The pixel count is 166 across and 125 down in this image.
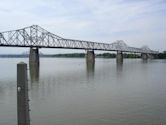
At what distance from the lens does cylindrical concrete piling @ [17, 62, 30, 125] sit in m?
6.29

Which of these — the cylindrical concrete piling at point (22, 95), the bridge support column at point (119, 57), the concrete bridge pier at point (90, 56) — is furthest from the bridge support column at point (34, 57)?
the cylindrical concrete piling at point (22, 95)

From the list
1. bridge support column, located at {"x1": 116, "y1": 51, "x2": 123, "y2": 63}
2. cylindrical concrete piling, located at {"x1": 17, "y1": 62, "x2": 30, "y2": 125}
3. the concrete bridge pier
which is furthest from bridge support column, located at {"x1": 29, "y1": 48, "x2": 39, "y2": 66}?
cylindrical concrete piling, located at {"x1": 17, "y1": 62, "x2": 30, "y2": 125}

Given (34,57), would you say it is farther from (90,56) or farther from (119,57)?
(119,57)

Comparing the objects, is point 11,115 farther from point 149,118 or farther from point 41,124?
point 149,118

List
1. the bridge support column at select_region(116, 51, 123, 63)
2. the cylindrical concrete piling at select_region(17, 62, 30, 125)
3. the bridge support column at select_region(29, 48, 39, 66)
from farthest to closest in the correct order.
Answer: the bridge support column at select_region(116, 51, 123, 63), the bridge support column at select_region(29, 48, 39, 66), the cylindrical concrete piling at select_region(17, 62, 30, 125)

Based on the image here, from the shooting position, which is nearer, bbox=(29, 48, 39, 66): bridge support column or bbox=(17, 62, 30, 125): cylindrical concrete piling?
bbox=(17, 62, 30, 125): cylindrical concrete piling

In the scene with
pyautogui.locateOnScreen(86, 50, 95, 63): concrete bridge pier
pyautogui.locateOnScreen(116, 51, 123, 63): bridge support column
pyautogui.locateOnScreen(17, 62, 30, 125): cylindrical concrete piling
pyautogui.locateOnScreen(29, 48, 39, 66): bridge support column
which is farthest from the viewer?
pyautogui.locateOnScreen(116, 51, 123, 63): bridge support column

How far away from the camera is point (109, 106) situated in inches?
838

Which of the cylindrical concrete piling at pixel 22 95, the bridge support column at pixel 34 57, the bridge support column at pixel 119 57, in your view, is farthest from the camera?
the bridge support column at pixel 119 57

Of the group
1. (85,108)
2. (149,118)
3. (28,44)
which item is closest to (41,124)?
(85,108)

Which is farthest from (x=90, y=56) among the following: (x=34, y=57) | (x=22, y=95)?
(x=22, y=95)

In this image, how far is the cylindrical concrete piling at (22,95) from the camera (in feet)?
20.6

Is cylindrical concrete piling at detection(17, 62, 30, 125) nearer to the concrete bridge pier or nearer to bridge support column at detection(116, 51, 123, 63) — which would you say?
the concrete bridge pier

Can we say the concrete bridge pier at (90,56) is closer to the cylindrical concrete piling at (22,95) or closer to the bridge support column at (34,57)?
the bridge support column at (34,57)
